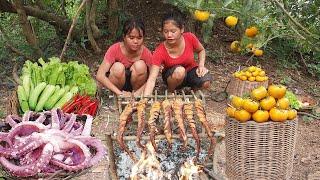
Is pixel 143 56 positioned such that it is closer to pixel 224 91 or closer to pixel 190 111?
pixel 224 91

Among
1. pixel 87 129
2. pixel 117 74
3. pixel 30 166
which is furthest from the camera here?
pixel 117 74

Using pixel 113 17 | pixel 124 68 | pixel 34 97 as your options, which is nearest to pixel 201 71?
pixel 124 68

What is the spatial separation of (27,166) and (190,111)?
1212 mm

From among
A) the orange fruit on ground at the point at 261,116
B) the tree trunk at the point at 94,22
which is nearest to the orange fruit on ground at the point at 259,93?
the orange fruit on ground at the point at 261,116

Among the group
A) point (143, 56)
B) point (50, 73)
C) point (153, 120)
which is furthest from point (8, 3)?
point (153, 120)

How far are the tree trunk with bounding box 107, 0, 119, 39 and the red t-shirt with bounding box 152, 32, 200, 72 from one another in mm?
2058

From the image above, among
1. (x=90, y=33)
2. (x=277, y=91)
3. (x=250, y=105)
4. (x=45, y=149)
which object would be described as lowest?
(x=45, y=149)

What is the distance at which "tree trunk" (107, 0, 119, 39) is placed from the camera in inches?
298

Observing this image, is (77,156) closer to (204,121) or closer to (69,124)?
(69,124)

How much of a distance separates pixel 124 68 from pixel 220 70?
223 cm

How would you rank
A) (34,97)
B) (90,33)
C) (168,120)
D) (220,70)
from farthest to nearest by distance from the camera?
(220,70), (90,33), (34,97), (168,120)

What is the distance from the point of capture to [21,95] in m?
5.14

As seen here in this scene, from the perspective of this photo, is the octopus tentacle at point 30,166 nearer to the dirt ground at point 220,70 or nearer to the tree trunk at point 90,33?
the dirt ground at point 220,70

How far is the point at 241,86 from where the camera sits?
613 cm
